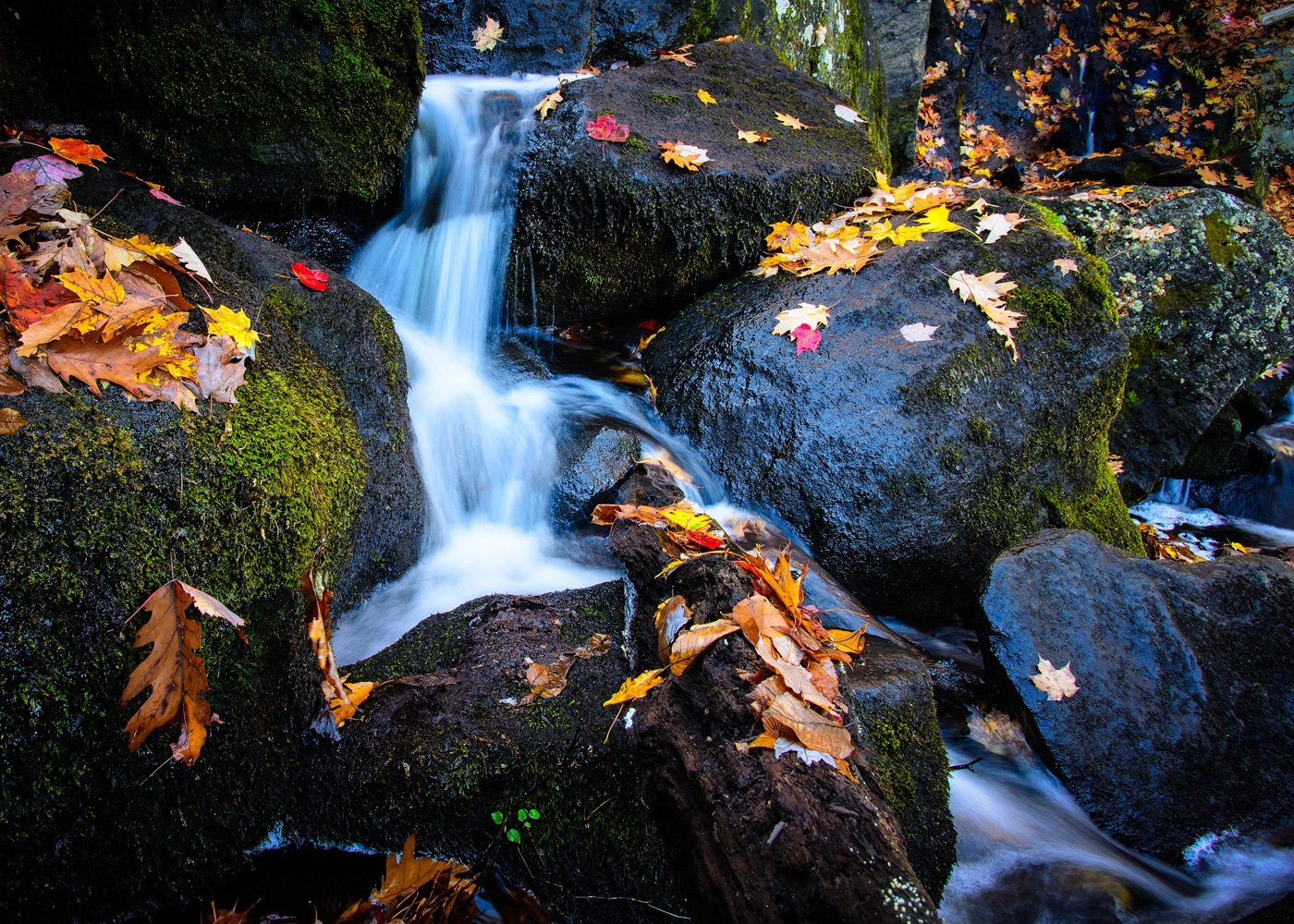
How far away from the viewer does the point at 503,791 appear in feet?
6.48

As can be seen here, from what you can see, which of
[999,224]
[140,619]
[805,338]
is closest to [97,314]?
[140,619]

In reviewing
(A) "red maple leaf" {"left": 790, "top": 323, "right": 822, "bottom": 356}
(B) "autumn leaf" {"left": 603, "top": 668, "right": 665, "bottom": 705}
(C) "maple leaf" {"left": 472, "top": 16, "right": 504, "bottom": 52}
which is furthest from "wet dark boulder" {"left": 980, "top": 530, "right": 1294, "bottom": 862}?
(C) "maple leaf" {"left": 472, "top": 16, "right": 504, "bottom": 52}

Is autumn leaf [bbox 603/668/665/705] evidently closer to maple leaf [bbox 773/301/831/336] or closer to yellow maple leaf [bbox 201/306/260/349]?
yellow maple leaf [bbox 201/306/260/349]

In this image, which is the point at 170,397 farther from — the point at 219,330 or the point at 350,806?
the point at 350,806

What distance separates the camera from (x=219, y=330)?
2.31 meters

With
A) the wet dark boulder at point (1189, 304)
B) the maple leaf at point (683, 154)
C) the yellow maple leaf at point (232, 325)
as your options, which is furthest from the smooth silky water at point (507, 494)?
the wet dark boulder at point (1189, 304)

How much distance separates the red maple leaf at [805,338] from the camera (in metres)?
3.74

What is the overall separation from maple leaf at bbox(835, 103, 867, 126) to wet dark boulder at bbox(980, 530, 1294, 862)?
3740mm

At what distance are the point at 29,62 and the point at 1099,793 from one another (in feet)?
18.7

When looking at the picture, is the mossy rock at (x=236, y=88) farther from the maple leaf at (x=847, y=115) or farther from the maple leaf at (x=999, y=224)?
the maple leaf at (x=999, y=224)

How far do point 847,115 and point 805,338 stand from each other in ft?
8.84

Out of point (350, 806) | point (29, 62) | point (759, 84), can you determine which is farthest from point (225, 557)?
point (759, 84)

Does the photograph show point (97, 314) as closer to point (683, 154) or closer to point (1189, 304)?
point (683, 154)

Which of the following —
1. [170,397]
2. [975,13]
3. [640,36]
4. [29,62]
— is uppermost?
[975,13]
